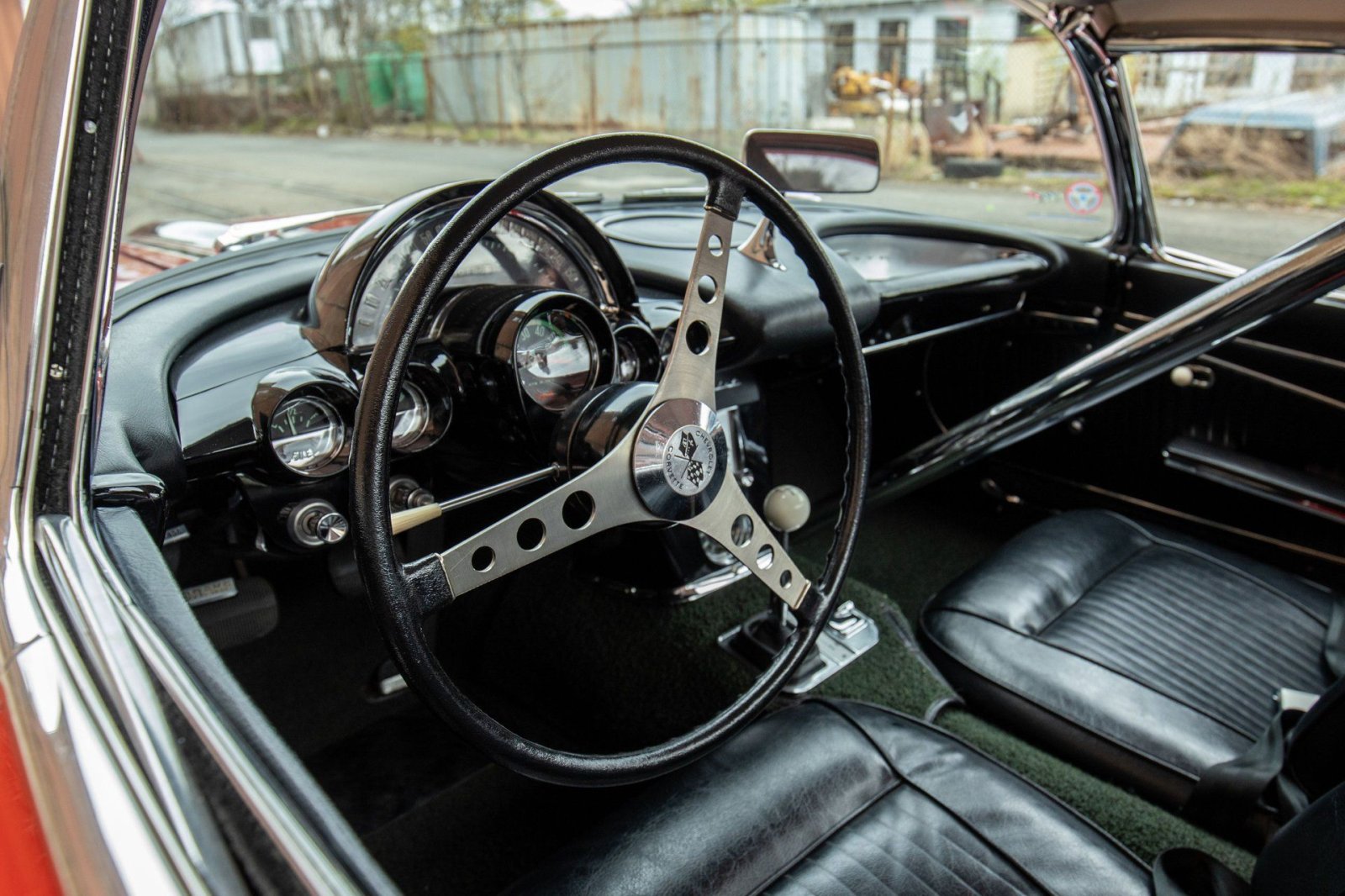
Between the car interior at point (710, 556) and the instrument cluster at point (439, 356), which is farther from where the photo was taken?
the instrument cluster at point (439, 356)

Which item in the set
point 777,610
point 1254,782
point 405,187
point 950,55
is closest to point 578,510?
point 777,610

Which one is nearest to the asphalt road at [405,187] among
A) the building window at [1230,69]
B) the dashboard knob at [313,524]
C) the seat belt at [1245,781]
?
the building window at [1230,69]

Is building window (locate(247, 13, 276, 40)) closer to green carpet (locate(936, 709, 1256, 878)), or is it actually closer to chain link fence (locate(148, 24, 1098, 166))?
chain link fence (locate(148, 24, 1098, 166))

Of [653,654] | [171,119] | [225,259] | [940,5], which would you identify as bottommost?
[653,654]

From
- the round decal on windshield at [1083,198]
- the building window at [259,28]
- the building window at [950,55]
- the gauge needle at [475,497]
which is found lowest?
the gauge needle at [475,497]

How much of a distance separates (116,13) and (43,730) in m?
0.51

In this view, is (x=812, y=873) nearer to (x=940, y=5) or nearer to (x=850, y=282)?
(x=850, y=282)

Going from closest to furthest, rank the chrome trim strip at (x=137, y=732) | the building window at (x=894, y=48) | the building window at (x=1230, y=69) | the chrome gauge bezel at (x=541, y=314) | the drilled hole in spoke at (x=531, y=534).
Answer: the chrome trim strip at (x=137, y=732)
the drilled hole in spoke at (x=531, y=534)
the chrome gauge bezel at (x=541, y=314)
the building window at (x=1230, y=69)
the building window at (x=894, y=48)

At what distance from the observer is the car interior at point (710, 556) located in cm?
102

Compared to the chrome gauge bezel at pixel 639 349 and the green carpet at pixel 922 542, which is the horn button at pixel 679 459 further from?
the green carpet at pixel 922 542

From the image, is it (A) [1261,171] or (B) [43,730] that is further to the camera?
(A) [1261,171]

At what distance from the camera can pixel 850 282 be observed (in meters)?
1.77

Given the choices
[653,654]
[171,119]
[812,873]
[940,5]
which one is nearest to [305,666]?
[653,654]

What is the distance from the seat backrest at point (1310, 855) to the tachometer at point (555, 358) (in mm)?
923
